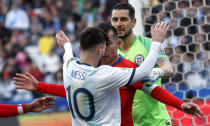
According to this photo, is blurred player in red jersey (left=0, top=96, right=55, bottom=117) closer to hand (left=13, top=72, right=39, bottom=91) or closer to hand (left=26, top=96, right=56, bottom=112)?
hand (left=26, top=96, right=56, bottom=112)

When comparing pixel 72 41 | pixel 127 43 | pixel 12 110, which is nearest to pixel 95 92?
pixel 12 110

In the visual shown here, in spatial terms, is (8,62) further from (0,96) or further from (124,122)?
(124,122)

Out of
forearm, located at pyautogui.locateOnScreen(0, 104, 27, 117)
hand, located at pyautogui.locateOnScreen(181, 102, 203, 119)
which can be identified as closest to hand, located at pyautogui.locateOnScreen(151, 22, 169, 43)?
hand, located at pyautogui.locateOnScreen(181, 102, 203, 119)

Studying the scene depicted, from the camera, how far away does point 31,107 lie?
388 centimetres

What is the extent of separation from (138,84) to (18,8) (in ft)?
32.3

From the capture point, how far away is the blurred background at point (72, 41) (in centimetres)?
649

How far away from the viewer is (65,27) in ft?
41.3

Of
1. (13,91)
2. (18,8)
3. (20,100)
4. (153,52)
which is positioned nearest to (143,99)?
(153,52)

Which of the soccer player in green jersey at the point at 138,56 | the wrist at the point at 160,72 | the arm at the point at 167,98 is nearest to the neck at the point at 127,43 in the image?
the soccer player in green jersey at the point at 138,56

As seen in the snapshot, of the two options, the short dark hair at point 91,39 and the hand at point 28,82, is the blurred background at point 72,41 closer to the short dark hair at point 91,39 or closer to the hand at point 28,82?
the hand at point 28,82

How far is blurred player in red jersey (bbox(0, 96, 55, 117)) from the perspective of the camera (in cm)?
386

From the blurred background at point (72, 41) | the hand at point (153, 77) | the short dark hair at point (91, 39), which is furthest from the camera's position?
the blurred background at point (72, 41)

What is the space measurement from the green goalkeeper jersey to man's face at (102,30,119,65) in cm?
66

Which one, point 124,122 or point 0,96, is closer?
point 124,122
